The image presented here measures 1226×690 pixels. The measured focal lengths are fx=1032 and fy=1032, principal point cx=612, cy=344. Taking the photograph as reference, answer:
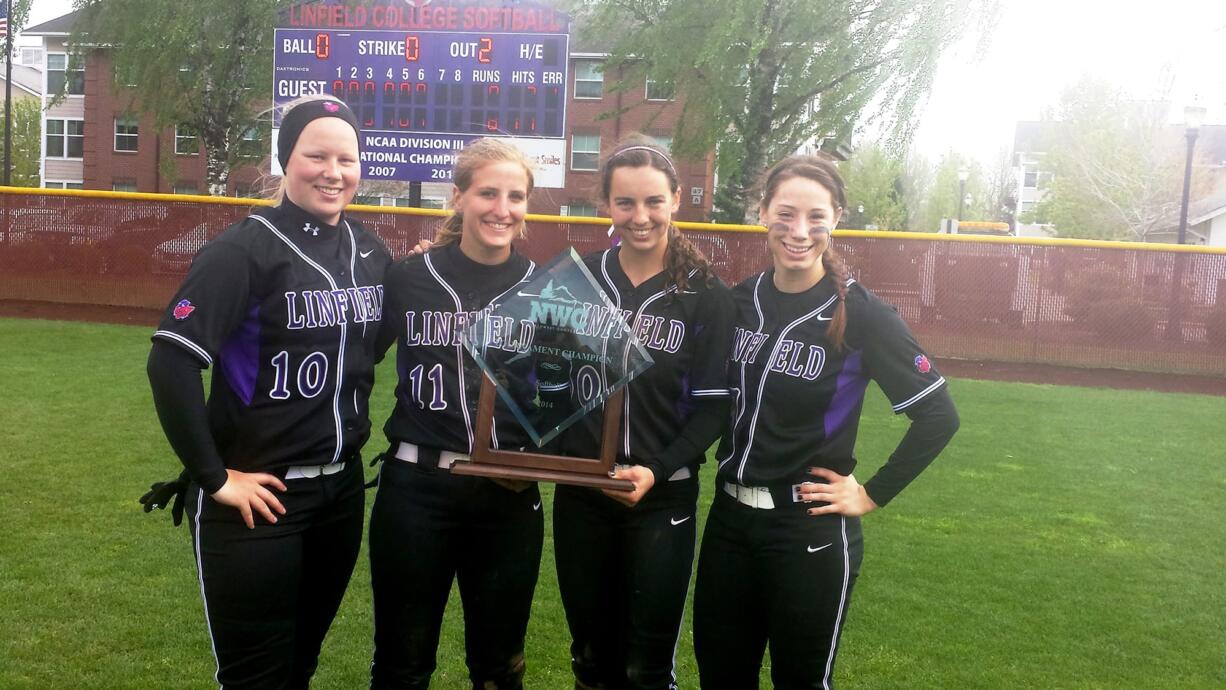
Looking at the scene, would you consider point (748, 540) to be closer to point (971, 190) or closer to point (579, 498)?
point (579, 498)

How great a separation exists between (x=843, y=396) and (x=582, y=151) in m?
30.7

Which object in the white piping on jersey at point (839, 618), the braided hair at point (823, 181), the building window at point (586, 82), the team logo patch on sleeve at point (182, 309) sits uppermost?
the building window at point (586, 82)

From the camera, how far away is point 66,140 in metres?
38.6

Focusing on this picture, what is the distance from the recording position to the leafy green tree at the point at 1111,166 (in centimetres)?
3684

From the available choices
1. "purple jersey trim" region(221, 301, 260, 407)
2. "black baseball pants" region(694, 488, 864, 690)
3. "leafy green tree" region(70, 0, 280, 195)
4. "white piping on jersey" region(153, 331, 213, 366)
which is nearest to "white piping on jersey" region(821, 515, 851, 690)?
"black baseball pants" region(694, 488, 864, 690)

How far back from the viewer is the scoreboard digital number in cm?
1248

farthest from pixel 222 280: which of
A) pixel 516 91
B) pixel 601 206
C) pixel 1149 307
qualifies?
pixel 1149 307

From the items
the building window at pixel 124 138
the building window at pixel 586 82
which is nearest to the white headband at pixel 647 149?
the building window at pixel 586 82

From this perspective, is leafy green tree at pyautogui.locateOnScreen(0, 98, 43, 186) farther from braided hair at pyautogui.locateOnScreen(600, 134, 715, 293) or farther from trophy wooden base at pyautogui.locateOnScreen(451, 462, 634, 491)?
trophy wooden base at pyautogui.locateOnScreen(451, 462, 634, 491)

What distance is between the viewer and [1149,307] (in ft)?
42.9

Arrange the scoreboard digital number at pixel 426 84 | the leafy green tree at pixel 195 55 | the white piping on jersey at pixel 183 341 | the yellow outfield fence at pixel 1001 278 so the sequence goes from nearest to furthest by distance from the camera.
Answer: the white piping on jersey at pixel 183 341, the scoreboard digital number at pixel 426 84, the yellow outfield fence at pixel 1001 278, the leafy green tree at pixel 195 55

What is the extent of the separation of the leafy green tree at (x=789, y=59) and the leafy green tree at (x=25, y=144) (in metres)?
34.5

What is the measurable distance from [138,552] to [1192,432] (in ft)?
28.8

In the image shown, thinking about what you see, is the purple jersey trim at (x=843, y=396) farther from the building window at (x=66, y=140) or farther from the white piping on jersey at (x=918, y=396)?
the building window at (x=66, y=140)
